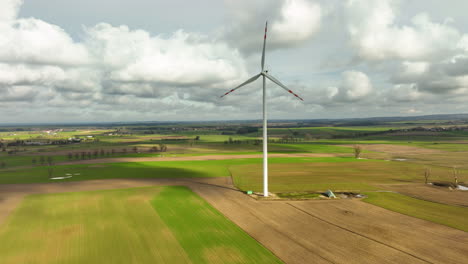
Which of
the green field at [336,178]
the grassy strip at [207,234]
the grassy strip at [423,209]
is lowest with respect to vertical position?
the green field at [336,178]

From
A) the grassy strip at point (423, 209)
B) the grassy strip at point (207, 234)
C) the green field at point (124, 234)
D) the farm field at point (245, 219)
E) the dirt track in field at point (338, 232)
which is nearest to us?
the dirt track in field at point (338, 232)

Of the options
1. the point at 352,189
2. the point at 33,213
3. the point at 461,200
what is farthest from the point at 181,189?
the point at 461,200

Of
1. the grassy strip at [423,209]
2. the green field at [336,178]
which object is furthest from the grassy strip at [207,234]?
the grassy strip at [423,209]

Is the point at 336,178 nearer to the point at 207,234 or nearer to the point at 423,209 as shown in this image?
the point at 423,209

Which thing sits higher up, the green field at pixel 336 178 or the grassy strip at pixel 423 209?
the grassy strip at pixel 423 209

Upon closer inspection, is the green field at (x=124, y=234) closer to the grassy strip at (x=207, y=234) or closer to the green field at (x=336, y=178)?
the grassy strip at (x=207, y=234)

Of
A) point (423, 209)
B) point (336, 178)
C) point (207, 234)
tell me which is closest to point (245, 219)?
point (207, 234)

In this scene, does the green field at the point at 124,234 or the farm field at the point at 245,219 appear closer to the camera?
the green field at the point at 124,234
